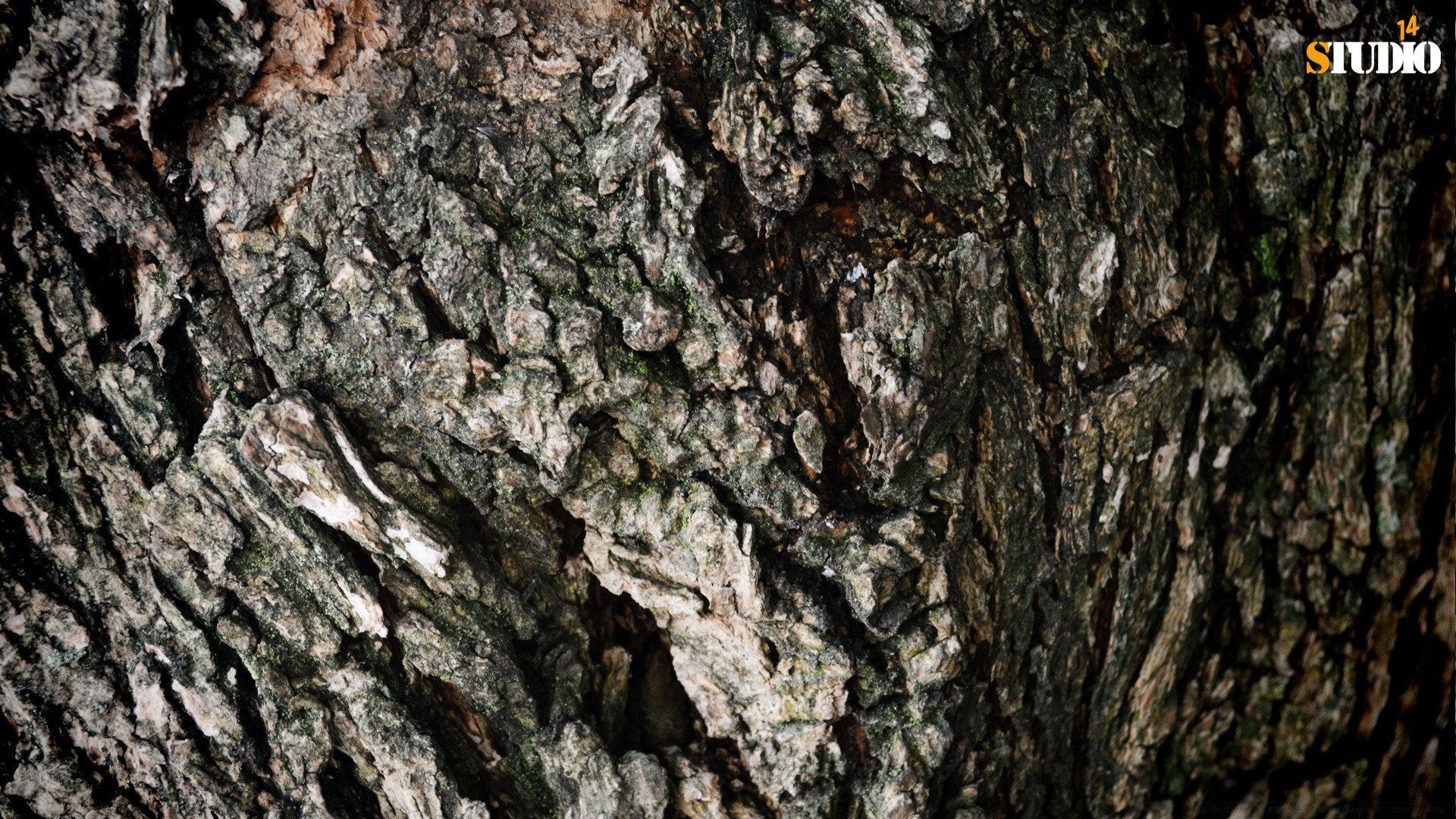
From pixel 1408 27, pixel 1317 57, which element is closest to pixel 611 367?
pixel 1317 57

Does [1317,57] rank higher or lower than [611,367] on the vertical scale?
higher

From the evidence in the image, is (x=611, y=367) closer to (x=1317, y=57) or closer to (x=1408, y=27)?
(x=1317, y=57)

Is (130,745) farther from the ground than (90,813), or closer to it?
farther from the ground

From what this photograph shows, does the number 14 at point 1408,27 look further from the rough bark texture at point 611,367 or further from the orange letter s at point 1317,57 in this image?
the orange letter s at point 1317,57

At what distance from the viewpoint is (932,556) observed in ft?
5.43

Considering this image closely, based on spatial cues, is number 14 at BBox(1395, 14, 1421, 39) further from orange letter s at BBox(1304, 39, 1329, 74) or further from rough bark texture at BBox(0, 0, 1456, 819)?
orange letter s at BBox(1304, 39, 1329, 74)

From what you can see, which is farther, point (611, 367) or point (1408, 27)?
point (1408, 27)

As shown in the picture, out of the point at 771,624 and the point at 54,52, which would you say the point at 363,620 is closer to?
the point at 771,624

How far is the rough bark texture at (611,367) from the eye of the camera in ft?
5.01

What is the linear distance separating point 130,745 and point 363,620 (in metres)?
0.57

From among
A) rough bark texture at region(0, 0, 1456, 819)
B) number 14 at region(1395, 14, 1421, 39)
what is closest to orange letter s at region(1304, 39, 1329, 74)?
rough bark texture at region(0, 0, 1456, 819)

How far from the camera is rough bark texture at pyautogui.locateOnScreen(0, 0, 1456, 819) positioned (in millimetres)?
1527

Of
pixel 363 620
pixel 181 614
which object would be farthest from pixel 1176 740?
pixel 181 614

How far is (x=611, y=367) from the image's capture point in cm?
152
